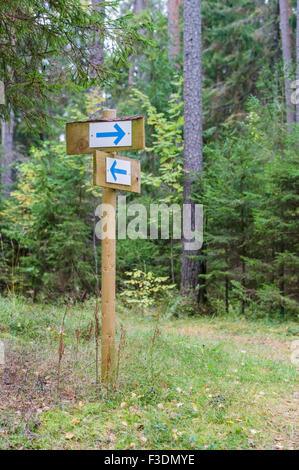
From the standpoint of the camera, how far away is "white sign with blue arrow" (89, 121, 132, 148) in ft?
12.6

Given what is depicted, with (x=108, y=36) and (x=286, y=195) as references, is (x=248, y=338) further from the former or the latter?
(x=108, y=36)

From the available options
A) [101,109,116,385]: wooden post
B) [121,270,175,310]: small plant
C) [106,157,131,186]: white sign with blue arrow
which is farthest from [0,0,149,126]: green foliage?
[121,270,175,310]: small plant

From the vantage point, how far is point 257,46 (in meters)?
13.7

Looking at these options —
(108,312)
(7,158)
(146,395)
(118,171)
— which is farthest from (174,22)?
(146,395)

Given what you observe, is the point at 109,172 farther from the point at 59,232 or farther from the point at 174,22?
the point at 174,22

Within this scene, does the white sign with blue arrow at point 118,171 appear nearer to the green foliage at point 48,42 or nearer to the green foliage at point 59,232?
the green foliage at point 48,42

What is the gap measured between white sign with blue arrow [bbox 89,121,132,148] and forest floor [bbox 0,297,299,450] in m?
1.86

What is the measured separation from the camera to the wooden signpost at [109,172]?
3.82 meters

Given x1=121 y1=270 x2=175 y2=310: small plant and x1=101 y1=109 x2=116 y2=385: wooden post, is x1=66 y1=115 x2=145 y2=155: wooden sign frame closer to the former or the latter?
x1=101 y1=109 x2=116 y2=385: wooden post

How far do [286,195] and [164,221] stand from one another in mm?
2667

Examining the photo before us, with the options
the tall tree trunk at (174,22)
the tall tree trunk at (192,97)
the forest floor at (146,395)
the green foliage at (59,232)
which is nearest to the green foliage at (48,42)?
the forest floor at (146,395)

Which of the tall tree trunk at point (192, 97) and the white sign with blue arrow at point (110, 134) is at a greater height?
the tall tree trunk at point (192, 97)

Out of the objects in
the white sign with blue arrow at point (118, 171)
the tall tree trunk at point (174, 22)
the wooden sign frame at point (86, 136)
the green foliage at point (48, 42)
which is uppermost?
the tall tree trunk at point (174, 22)

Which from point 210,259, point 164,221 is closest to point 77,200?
point 164,221
